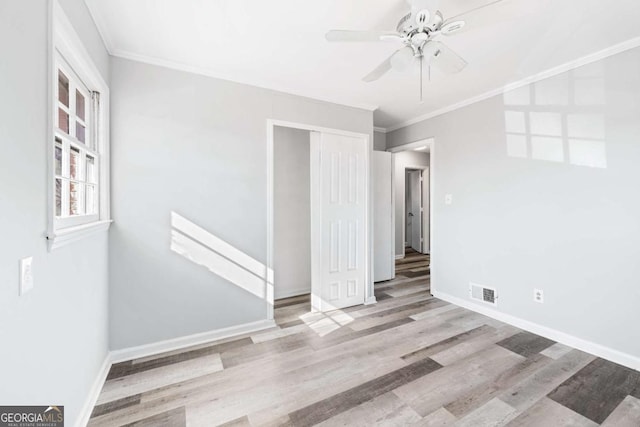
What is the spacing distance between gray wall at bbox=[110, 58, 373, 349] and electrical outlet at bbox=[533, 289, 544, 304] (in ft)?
8.92

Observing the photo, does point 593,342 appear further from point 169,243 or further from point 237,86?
point 237,86

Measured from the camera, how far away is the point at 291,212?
3.83 m

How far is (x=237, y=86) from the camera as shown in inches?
104

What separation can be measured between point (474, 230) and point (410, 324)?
4.52 feet

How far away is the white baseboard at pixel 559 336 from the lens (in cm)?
214

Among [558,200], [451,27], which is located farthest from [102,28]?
[558,200]

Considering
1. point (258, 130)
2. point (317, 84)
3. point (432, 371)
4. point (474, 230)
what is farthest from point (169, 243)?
point (474, 230)

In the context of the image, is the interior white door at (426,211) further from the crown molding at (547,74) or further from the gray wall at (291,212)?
the gray wall at (291,212)

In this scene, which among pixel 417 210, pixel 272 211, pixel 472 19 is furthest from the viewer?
pixel 417 210

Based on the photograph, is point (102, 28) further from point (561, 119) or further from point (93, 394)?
point (561, 119)

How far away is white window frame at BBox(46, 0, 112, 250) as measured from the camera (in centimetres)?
117

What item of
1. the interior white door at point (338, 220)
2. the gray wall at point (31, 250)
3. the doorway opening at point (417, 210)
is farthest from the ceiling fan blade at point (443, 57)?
the doorway opening at point (417, 210)

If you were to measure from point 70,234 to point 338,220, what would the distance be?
7.94 ft

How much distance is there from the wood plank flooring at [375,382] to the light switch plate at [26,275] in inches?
44.2
